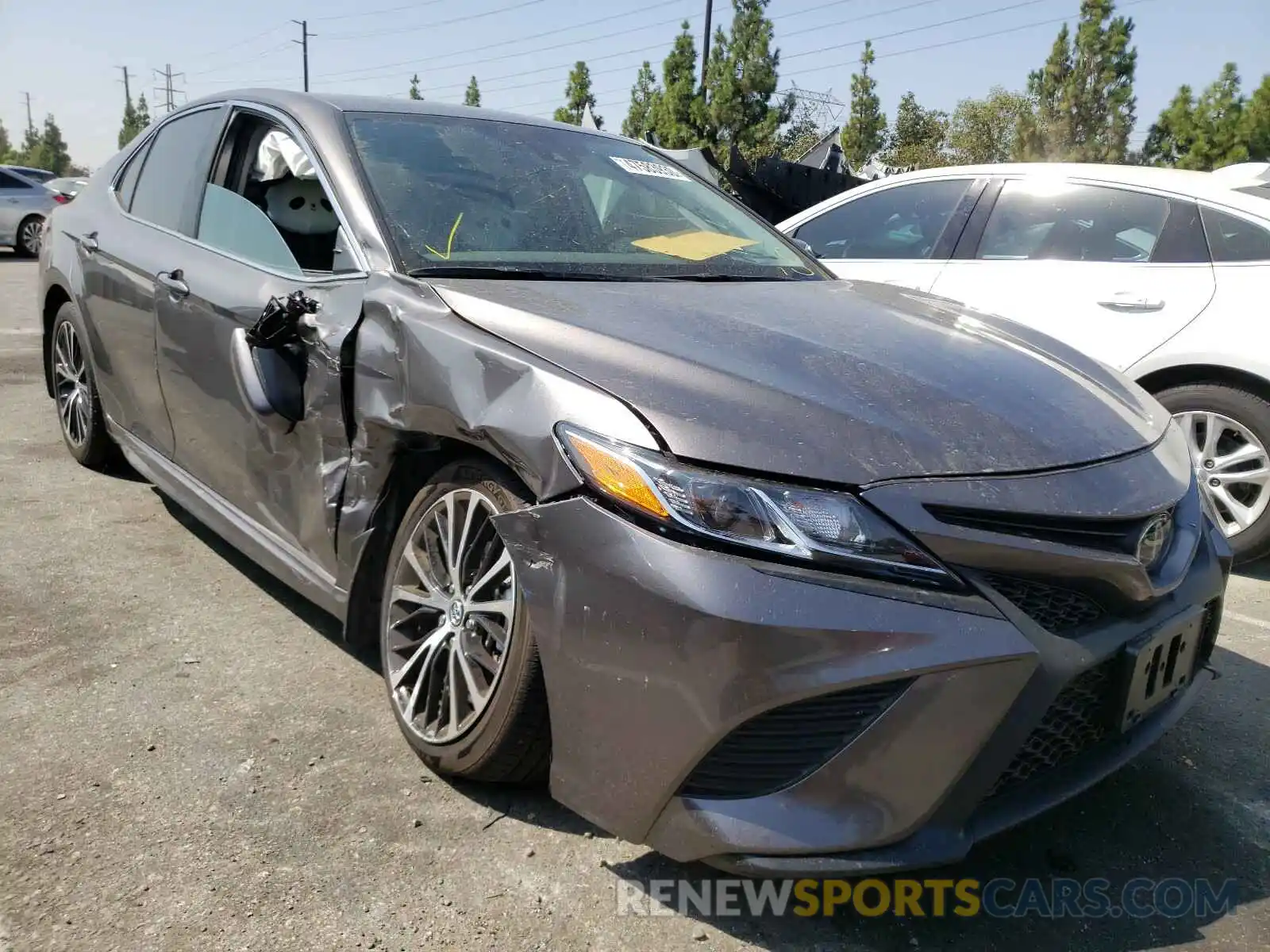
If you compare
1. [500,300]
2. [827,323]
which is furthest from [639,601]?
[827,323]

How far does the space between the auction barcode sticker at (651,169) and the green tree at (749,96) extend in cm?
2951

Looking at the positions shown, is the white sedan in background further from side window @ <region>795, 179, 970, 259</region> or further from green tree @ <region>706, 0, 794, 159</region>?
green tree @ <region>706, 0, 794, 159</region>

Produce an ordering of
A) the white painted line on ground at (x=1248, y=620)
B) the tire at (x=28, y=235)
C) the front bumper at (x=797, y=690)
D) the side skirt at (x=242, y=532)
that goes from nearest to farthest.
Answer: the front bumper at (x=797, y=690) < the side skirt at (x=242, y=532) < the white painted line on ground at (x=1248, y=620) < the tire at (x=28, y=235)

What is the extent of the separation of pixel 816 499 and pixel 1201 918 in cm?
116

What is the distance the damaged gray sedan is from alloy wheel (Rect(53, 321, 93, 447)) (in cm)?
150

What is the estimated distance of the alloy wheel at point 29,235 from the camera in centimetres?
1741

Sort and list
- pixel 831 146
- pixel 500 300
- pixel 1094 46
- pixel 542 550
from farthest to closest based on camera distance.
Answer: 1. pixel 1094 46
2. pixel 831 146
3. pixel 500 300
4. pixel 542 550

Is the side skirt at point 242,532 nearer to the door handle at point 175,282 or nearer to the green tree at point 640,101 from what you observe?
the door handle at point 175,282

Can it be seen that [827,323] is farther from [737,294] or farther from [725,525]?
[725,525]

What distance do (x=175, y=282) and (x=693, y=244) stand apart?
1577 millimetres

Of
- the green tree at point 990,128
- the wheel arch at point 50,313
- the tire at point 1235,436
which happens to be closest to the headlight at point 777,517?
the tire at point 1235,436

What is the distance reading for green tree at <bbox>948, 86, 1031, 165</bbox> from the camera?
1699 inches

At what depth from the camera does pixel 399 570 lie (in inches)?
93.7

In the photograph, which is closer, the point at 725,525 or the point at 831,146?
the point at 725,525
